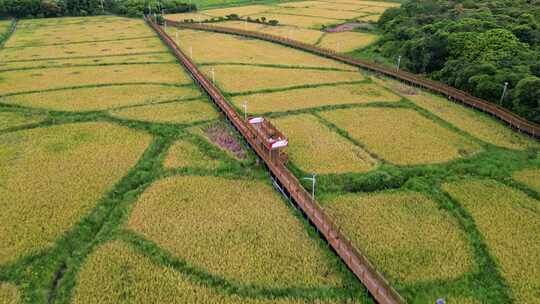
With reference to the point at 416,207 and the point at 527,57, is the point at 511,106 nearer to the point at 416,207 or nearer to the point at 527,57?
the point at 527,57

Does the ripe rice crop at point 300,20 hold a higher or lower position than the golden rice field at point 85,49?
higher

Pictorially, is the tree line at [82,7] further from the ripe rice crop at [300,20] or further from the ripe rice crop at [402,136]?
the ripe rice crop at [402,136]

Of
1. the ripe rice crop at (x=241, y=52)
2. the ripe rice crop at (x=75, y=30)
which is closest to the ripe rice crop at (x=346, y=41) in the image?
the ripe rice crop at (x=241, y=52)

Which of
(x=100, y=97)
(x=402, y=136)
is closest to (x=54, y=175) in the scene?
(x=100, y=97)

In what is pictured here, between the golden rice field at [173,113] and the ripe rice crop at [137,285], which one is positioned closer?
the ripe rice crop at [137,285]

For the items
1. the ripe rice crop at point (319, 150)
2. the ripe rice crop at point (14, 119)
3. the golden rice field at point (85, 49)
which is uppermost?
the golden rice field at point (85, 49)

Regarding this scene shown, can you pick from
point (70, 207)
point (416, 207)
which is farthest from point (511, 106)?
point (70, 207)

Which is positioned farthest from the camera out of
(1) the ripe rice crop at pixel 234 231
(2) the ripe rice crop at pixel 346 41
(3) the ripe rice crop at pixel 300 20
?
(3) the ripe rice crop at pixel 300 20
